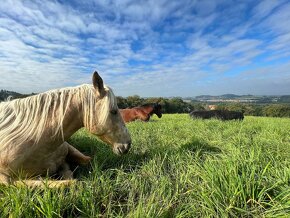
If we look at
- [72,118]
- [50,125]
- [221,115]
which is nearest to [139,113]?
[221,115]

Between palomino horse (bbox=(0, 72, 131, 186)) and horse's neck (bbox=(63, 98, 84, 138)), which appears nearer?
palomino horse (bbox=(0, 72, 131, 186))

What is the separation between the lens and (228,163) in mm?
2846

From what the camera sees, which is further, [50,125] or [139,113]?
[139,113]

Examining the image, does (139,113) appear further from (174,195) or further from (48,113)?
(174,195)

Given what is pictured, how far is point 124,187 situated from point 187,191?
30.9 inches

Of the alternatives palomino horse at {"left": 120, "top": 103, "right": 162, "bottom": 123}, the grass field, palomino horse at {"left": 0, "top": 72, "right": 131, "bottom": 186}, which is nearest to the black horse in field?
palomino horse at {"left": 120, "top": 103, "right": 162, "bottom": 123}

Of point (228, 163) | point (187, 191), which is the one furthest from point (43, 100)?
point (228, 163)

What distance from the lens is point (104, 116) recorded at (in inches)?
134

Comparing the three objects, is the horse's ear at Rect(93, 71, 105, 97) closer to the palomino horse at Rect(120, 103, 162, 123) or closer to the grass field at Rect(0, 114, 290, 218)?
the grass field at Rect(0, 114, 290, 218)

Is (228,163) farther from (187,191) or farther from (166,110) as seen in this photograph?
(166,110)

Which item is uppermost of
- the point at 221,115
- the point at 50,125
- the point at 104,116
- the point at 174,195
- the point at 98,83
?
the point at 98,83

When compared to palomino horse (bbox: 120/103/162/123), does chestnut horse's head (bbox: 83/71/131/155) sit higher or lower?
higher

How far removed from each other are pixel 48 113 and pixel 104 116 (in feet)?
2.68

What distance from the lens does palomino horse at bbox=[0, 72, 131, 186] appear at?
317cm
